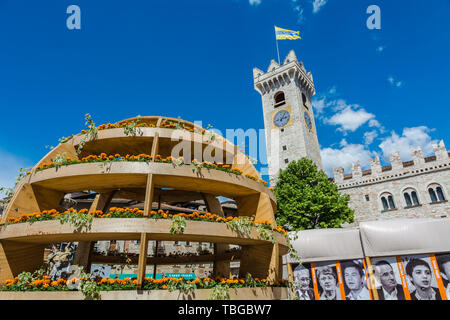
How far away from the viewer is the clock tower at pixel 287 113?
47.3m

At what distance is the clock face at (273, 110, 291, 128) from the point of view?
50.1m

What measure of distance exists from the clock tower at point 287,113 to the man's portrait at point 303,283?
26.4m

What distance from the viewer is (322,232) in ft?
64.1

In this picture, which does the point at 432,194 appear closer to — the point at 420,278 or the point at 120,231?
the point at 420,278

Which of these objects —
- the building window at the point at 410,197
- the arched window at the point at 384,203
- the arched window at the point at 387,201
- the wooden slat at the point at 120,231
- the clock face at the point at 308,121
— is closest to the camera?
the wooden slat at the point at 120,231

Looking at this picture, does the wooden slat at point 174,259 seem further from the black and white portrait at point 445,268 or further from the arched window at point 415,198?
the arched window at point 415,198

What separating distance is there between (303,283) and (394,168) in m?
27.8

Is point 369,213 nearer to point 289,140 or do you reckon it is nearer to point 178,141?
point 289,140

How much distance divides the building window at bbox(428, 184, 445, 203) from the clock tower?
56.0 feet

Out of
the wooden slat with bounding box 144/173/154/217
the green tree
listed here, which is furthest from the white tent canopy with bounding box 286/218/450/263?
→ the wooden slat with bounding box 144/173/154/217

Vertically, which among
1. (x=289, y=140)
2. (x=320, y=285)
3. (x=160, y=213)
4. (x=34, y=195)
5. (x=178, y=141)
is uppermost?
(x=289, y=140)

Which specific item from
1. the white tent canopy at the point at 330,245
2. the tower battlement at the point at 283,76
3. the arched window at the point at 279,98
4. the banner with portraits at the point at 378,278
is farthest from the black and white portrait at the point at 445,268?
the tower battlement at the point at 283,76

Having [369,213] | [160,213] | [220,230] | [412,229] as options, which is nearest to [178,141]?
[160,213]

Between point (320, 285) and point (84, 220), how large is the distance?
52.5 ft
